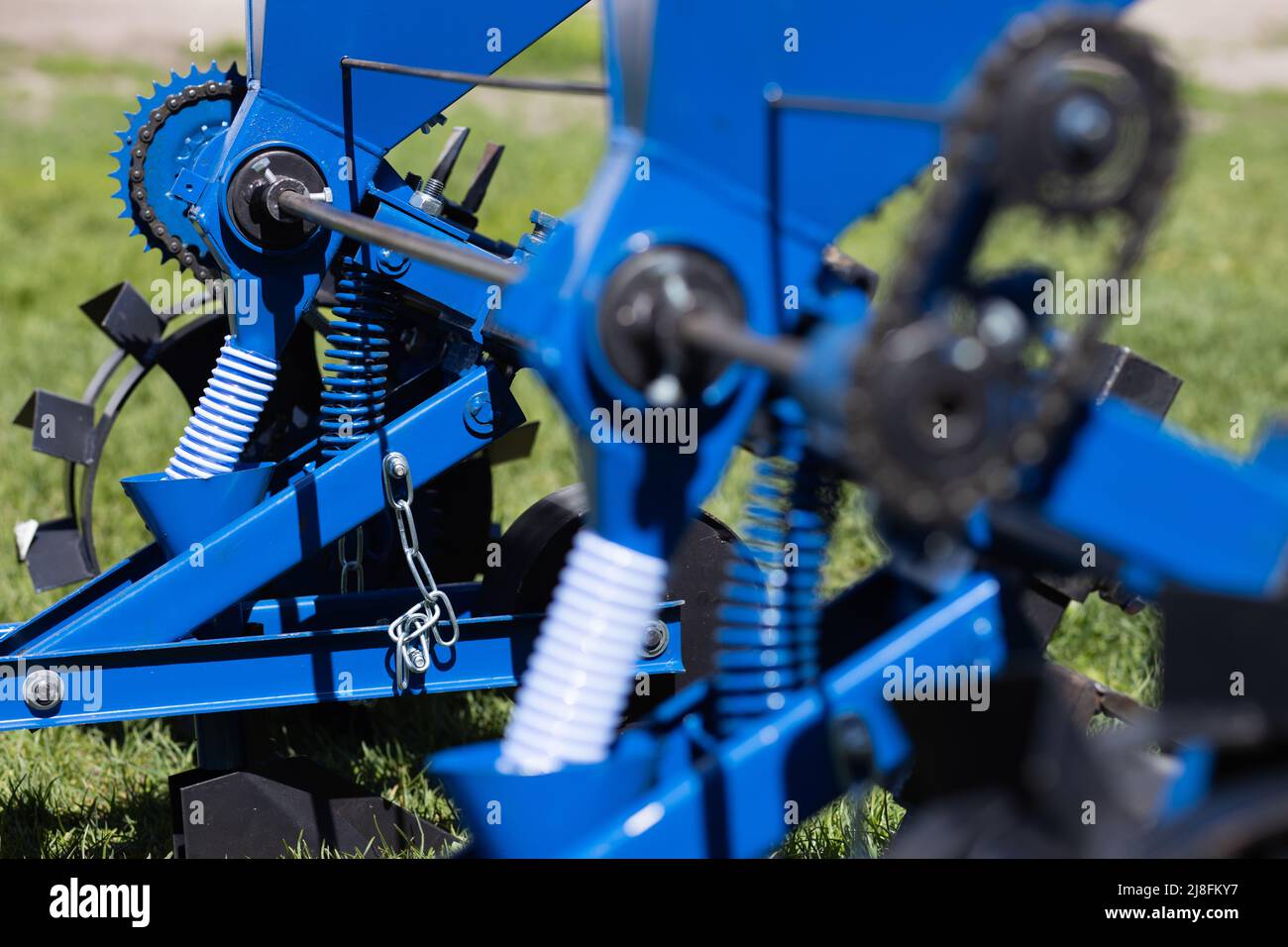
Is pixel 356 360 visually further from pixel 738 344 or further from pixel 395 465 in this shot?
pixel 738 344

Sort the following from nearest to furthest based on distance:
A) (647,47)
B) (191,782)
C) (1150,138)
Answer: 1. (1150,138)
2. (647,47)
3. (191,782)

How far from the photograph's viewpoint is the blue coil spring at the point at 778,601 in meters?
2.40

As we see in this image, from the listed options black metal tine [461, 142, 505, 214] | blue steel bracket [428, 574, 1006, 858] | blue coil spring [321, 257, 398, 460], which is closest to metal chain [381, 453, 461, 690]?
blue coil spring [321, 257, 398, 460]

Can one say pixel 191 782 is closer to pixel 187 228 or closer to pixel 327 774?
pixel 327 774

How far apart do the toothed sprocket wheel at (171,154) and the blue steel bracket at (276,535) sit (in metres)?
0.63

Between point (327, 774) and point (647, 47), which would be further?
point (327, 774)

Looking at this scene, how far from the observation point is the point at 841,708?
7.55ft

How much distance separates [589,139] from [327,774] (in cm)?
1362

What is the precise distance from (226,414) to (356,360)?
33cm

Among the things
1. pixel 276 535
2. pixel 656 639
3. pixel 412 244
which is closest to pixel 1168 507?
pixel 412 244

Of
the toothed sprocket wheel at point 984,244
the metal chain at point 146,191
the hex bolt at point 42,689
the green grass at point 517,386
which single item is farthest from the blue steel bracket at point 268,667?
the toothed sprocket wheel at point 984,244

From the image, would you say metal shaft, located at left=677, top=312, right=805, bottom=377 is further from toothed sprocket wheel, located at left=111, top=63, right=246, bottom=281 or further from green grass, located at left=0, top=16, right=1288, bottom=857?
toothed sprocket wheel, located at left=111, top=63, right=246, bottom=281

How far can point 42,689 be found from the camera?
3.09 m
